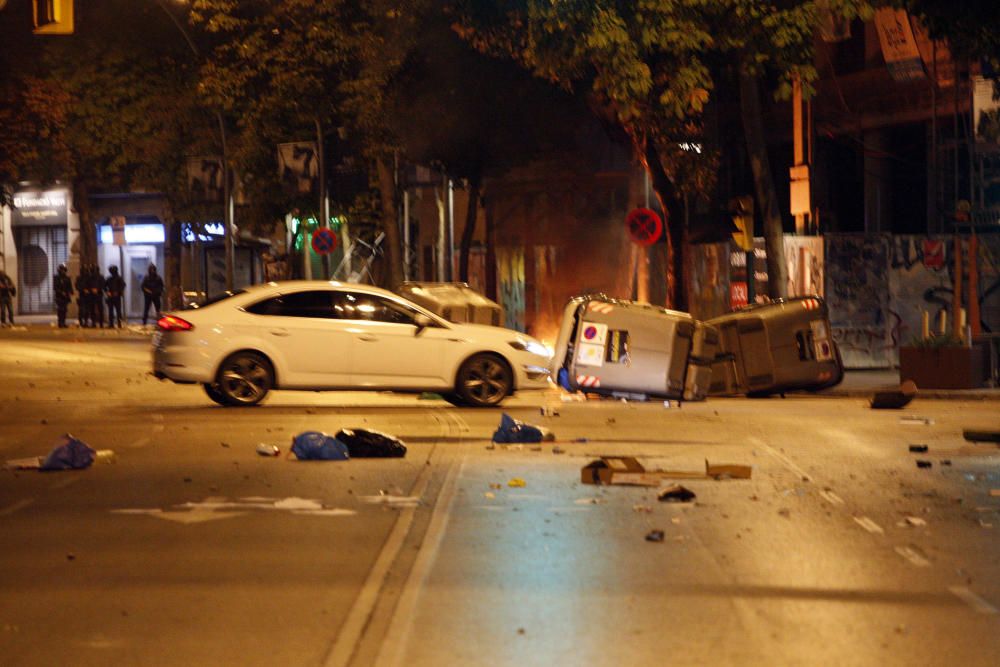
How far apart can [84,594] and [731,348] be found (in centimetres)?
1212

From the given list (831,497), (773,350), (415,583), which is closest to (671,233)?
(773,350)

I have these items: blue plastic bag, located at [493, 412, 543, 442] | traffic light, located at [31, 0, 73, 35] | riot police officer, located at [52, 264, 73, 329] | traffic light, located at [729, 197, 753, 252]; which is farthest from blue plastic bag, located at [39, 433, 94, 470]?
riot police officer, located at [52, 264, 73, 329]

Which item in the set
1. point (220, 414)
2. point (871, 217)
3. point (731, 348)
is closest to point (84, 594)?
point (220, 414)

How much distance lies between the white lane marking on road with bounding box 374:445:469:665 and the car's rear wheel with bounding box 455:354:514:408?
737 centimetres

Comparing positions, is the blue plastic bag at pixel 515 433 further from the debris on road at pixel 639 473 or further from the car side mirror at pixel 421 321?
the car side mirror at pixel 421 321

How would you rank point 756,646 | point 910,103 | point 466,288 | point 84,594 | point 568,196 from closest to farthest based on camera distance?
point 756,646, point 84,594, point 466,288, point 910,103, point 568,196

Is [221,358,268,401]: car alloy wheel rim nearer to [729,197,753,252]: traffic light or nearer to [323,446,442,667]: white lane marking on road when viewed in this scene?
[323,446,442,667]: white lane marking on road

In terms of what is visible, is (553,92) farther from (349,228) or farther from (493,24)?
(349,228)

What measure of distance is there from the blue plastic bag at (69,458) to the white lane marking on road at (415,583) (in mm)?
3261

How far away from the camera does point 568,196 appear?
1388 inches

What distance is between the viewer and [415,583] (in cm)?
807

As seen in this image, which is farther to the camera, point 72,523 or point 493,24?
point 493,24

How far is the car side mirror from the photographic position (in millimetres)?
19728

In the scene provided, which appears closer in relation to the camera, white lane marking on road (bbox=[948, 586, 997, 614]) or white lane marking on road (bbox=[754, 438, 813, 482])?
white lane marking on road (bbox=[948, 586, 997, 614])
